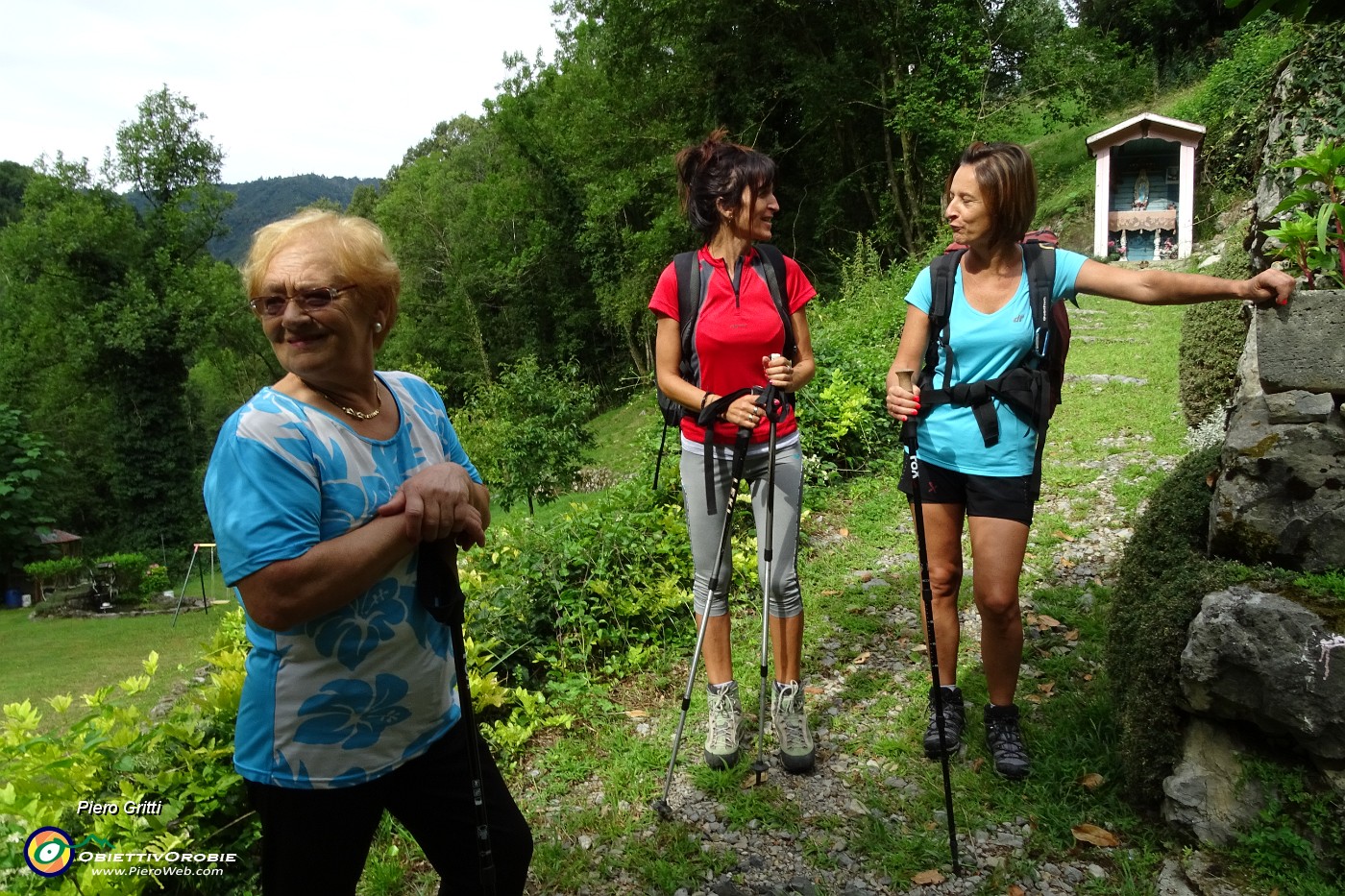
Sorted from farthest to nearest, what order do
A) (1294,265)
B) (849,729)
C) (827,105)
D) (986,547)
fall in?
1. (827,105)
2. (849,729)
3. (986,547)
4. (1294,265)

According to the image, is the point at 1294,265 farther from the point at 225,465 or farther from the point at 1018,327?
the point at 225,465

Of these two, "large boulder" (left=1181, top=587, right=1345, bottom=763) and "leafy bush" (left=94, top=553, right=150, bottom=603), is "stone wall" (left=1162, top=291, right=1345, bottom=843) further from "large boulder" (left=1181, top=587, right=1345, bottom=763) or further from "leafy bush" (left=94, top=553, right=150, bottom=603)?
"leafy bush" (left=94, top=553, right=150, bottom=603)

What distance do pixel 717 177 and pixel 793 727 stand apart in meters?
2.33

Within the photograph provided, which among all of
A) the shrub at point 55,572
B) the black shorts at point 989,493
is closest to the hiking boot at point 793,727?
the black shorts at point 989,493

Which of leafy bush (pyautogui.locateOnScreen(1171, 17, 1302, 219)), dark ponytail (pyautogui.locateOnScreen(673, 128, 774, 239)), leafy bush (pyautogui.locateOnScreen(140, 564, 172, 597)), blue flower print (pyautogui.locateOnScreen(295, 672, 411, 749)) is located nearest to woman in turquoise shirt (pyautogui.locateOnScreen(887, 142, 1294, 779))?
dark ponytail (pyautogui.locateOnScreen(673, 128, 774, 239))

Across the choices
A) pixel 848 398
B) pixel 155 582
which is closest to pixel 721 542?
pixel 848 398

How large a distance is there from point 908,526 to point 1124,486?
1.73m

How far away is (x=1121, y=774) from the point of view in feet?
10.5

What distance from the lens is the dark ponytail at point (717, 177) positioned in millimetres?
3301

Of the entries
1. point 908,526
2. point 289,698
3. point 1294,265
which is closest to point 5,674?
point 908,526

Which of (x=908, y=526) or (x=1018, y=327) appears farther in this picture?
(x=908, y=526)

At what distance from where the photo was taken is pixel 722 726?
143 inches

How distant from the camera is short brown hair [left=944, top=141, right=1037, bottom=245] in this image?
2996 millimetres

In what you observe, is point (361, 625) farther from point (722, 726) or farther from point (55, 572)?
point (55, 572)
